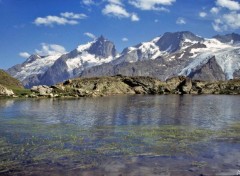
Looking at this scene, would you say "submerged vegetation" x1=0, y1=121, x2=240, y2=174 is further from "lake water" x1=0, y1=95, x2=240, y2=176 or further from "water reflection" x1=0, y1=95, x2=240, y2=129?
"water reflection" x1=0, y1=95, x2=240, y2=129

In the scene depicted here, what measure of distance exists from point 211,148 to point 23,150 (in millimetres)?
24739

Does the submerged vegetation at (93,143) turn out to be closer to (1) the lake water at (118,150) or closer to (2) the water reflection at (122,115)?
(1) the lake water at (118,150)

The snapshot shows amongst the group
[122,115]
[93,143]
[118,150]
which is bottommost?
[118,150]

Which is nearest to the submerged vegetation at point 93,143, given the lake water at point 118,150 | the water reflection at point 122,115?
the lake water at point 118,150

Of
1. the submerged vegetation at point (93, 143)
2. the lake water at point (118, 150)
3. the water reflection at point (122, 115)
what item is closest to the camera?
the lake water at point (118, 150)

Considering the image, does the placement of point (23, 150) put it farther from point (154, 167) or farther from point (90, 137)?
point (154, 167)

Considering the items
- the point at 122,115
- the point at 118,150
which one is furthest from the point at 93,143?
the point at 122,115

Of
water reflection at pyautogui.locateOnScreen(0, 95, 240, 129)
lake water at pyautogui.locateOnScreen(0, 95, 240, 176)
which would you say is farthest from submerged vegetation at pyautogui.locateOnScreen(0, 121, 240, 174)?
water reflection at pyautogui.locateOnScreen(0, 95, 240, 129)

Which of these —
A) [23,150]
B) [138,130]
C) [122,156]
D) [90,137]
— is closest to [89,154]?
[122,156]

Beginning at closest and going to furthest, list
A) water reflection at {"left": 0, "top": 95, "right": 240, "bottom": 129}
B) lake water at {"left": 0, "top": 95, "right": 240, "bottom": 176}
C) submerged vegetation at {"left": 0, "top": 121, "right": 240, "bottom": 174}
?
1. lake water at {"left": 0, "top": 95, "right": 240, "bottom": 176}
2. submerged vegetation at {"left": 0, "top": 121, "right": 240, "bottom": 174}
3. water reflection at {"left": 0, "top": 95, "right": 240, "bottom": 129}

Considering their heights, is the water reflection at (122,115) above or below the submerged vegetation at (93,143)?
above

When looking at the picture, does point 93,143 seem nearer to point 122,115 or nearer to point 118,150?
point 118,150

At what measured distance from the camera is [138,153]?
46.0 meters

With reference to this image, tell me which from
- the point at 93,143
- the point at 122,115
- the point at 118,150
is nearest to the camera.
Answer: the point at 118,150
